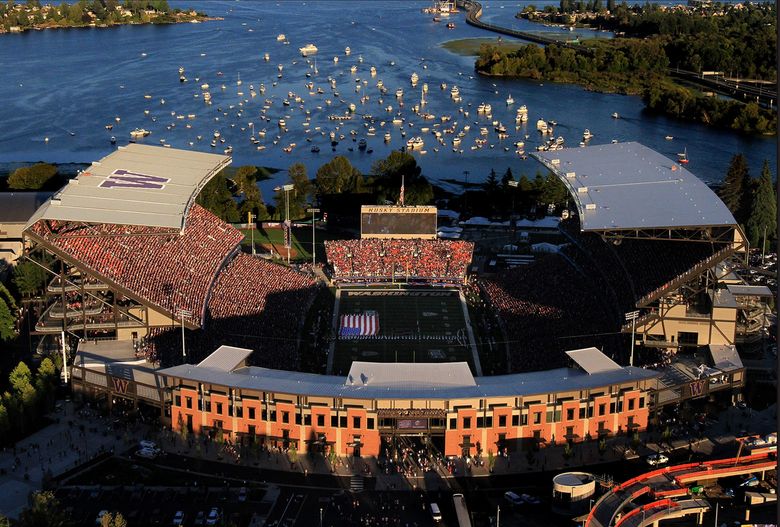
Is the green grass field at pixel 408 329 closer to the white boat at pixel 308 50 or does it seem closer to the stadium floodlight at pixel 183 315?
the stadium floodlight at pixel 183 315

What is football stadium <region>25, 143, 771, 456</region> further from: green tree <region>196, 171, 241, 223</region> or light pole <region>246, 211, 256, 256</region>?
green tree <region>196, 171, 241, 223</region>

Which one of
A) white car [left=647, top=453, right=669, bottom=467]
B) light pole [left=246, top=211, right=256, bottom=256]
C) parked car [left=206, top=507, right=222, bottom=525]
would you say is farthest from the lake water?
parked car [left=206, top=507, right=222, bottom=525]

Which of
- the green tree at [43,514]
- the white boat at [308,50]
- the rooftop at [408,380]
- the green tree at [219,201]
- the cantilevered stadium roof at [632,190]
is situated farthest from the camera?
the white boat at [308,50]

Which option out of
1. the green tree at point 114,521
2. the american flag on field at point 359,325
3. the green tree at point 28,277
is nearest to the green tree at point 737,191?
the american flag on field at point 359,325

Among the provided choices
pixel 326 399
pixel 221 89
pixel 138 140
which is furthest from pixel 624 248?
pixel 221 89

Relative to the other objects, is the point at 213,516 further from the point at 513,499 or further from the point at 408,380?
the point at 513,499

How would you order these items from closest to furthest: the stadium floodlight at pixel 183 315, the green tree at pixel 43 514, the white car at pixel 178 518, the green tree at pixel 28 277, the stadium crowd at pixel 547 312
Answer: the green tree at pixel 43 514 < the white car at pixel 178 518 < the stadium floodlight at pixel 183 315 < the stadium crowd at pixel 547 312 < the green tree at pixel 28 277

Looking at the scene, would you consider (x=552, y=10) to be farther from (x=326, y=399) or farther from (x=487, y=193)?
(x=326, y=399)
